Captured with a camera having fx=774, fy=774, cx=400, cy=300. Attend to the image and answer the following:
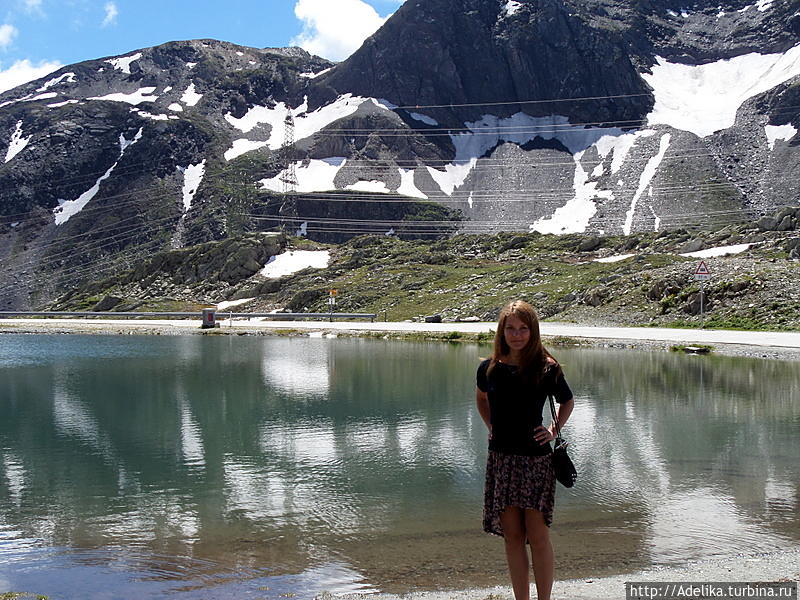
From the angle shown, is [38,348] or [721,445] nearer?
[721,445]

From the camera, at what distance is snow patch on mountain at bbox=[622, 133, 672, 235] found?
148 m

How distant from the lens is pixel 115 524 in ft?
41.1

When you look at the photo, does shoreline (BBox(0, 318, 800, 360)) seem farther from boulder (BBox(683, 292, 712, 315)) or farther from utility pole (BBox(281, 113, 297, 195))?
utility pole (BBox(281, 113, 297, 195))

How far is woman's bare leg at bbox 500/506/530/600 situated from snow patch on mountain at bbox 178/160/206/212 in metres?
176

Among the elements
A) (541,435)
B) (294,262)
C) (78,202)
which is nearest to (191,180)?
(78,202)

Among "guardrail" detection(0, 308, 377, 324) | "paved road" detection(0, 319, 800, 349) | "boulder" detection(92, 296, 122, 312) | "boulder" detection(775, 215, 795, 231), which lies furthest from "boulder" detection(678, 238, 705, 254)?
"boulder" detection(92, 296, 122, 312)

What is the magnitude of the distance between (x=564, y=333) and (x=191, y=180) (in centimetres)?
15262

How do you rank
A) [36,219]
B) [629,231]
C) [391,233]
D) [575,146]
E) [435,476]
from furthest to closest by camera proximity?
[575,146], [36,219], [391,233], [629,231], [435,476]

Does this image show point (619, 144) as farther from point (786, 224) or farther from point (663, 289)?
point (663, 289)

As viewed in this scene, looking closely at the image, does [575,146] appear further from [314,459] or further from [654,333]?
[314,459]

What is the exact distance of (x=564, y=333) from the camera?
166 ft

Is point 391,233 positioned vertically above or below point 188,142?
below

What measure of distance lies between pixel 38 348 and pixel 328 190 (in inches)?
4638

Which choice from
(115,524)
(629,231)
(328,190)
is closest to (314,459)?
(115,524)
